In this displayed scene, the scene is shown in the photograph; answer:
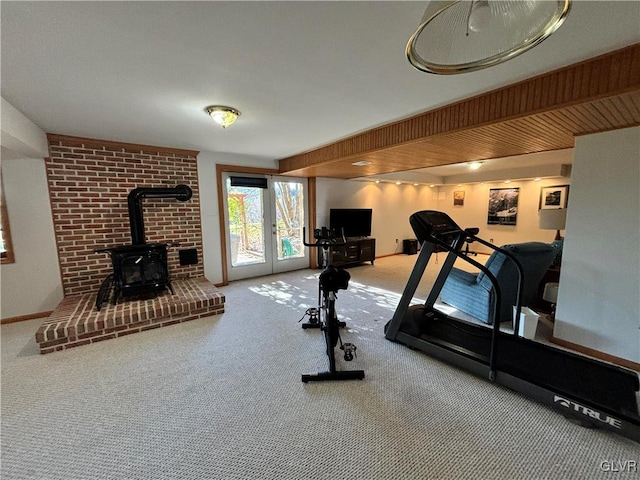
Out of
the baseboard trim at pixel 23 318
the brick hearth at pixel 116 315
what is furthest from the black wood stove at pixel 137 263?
the baseboard trim at pixel 23 318

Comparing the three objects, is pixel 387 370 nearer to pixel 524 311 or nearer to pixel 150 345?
pixel 524 311

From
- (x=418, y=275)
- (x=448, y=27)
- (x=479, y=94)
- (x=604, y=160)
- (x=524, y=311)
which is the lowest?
(x=524, y=311)

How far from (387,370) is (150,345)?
92.9 inches

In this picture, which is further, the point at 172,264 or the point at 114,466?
the point at 172,264

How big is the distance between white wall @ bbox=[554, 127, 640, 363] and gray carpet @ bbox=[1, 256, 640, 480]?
3.86ft

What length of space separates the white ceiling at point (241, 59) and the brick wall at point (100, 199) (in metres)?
0.68

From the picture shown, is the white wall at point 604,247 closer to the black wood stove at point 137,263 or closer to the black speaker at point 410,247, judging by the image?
the black wood stove at point 137,263

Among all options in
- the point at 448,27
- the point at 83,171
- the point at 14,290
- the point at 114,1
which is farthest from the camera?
the point at 83,171

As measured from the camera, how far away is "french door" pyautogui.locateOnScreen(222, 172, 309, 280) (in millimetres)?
4801

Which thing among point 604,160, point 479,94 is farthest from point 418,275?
point 604,160

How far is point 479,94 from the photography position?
2154 mm

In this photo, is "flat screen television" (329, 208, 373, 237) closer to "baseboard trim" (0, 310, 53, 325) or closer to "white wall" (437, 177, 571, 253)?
"white wall" (437, 177, 571, 253)

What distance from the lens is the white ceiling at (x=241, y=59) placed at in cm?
125

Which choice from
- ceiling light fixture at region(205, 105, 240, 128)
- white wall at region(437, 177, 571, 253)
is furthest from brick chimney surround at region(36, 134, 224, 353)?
white wall at region(437, 177, 571, 253)
